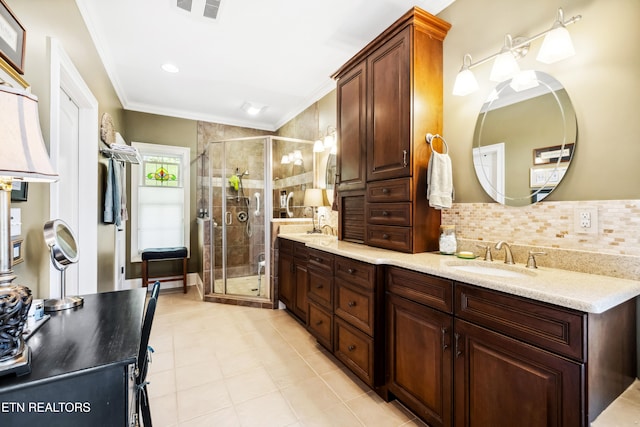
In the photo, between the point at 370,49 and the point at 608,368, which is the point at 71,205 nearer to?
the point at 370,49

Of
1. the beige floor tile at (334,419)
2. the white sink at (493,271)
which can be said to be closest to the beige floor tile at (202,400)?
the beige floor tile at (334,419)

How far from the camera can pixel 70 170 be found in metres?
2.31

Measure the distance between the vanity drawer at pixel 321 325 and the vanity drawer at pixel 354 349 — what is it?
9 centimetres

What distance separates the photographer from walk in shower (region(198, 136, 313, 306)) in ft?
11.9

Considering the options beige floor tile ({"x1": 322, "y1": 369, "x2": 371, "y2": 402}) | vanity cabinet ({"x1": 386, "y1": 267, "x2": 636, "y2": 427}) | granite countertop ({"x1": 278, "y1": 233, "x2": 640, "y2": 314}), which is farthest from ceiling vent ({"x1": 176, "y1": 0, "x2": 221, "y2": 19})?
beige floor tile ({"x1": 322, "y1": 369, "x2": 371, "y2": 402})

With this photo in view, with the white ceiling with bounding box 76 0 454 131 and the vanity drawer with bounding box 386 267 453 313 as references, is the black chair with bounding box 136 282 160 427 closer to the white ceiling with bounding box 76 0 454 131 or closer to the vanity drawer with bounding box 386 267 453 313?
the vanity drawer with bounding box 386 267 453 313

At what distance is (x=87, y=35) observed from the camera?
2234 millimetres

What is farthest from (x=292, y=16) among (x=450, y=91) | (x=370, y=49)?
(x=450, y=91)

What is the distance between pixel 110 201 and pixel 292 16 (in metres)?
2.32

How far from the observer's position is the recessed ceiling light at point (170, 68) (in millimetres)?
2977

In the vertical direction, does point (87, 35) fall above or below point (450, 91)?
above

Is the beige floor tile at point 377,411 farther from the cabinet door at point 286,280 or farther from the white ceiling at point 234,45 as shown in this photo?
the white ceiling at point 234,45

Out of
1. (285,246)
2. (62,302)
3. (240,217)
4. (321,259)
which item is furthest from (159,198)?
(62,302)

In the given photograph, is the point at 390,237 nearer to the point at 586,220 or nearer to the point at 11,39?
the point at 586,220
